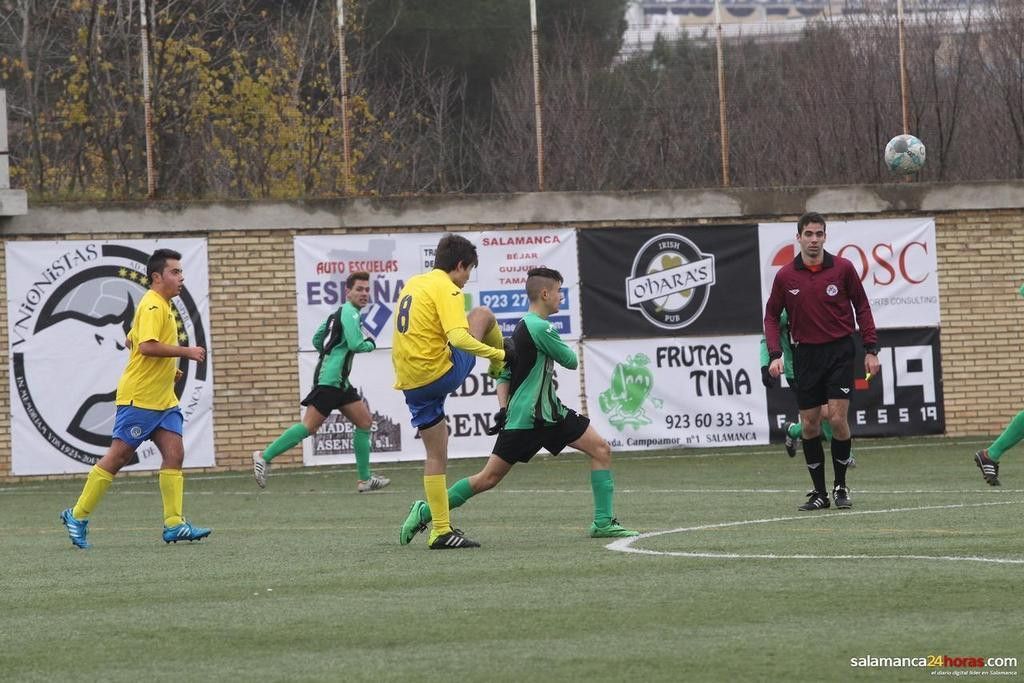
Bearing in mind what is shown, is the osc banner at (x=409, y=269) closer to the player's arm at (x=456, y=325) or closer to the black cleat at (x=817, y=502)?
the black cleat at (x=817, y=502)

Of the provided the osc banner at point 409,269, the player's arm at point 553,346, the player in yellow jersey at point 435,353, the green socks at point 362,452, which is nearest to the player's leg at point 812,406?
the player's arm at point 553,346

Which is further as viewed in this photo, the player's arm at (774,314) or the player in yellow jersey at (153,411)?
the player's arm at (774,314)

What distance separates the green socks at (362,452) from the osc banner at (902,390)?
24.0 feet

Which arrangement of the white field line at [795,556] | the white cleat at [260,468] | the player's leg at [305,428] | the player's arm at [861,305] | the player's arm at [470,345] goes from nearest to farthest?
the white field line at [795,556] → the player's arm at [470,345] → the player's arm at [861,305] → the player's leg at [305,428] → the white cleat at [260,468]

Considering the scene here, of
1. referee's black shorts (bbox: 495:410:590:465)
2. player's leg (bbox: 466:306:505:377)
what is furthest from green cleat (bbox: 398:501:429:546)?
player's leg (bbox: 466:306:505:377)

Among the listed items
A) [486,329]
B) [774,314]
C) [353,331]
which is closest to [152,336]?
[486,329]

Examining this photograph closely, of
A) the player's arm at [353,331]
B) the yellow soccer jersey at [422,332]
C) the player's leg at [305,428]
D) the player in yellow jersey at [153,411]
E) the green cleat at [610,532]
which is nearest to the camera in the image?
the yellow soccer jersey at [422,332]

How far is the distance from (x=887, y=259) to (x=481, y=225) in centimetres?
537

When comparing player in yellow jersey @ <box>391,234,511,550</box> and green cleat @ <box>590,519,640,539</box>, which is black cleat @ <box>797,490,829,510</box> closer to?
green cleat @ <box>590,519,640,539</box>

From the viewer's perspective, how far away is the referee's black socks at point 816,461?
12.6m

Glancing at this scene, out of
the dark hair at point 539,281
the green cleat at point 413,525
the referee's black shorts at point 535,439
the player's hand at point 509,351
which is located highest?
the dark hair at point 539,281

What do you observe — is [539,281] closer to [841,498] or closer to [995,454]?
[841,498]

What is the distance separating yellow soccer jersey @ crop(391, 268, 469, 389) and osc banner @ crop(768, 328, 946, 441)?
12928mm

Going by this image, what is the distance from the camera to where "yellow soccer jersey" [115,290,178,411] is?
38.6 ft
